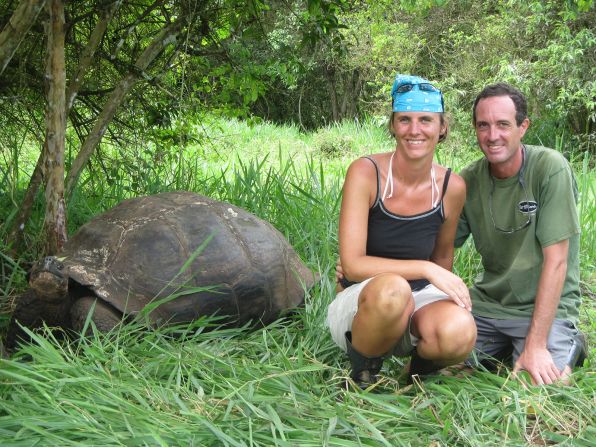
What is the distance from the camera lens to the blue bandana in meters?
2.93

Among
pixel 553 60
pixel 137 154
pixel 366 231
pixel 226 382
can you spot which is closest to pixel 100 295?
pixel 226 382

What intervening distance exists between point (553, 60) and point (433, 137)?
22.0ft

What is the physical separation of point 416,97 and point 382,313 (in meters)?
0.88

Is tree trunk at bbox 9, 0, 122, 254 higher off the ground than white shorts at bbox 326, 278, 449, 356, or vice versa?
tree trunk at bbox 9, 0, 122, 254

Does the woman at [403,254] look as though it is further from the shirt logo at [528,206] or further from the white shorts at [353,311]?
the shirt logo at [528,206]

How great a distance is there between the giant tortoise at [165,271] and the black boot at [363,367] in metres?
0.83

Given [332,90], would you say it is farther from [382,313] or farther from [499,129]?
[382,313]

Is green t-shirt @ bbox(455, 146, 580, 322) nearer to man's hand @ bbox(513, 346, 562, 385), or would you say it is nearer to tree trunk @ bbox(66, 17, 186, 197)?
man's hand @ bbox(513, 346, 562, 385)

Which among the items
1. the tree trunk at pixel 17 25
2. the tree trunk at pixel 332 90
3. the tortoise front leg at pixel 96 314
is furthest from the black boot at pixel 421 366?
the tree trunk at pixel 332 90

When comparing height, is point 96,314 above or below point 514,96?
below

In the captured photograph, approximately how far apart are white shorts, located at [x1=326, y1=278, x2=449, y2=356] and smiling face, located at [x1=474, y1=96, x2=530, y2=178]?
637 mm

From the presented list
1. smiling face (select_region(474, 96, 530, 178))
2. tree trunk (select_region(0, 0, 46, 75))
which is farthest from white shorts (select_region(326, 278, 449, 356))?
tree trunk (select_region(0, 0, 46, 75))

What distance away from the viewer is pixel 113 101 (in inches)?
171

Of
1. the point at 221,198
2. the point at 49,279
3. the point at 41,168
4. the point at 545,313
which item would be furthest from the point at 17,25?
the point at 545,313
